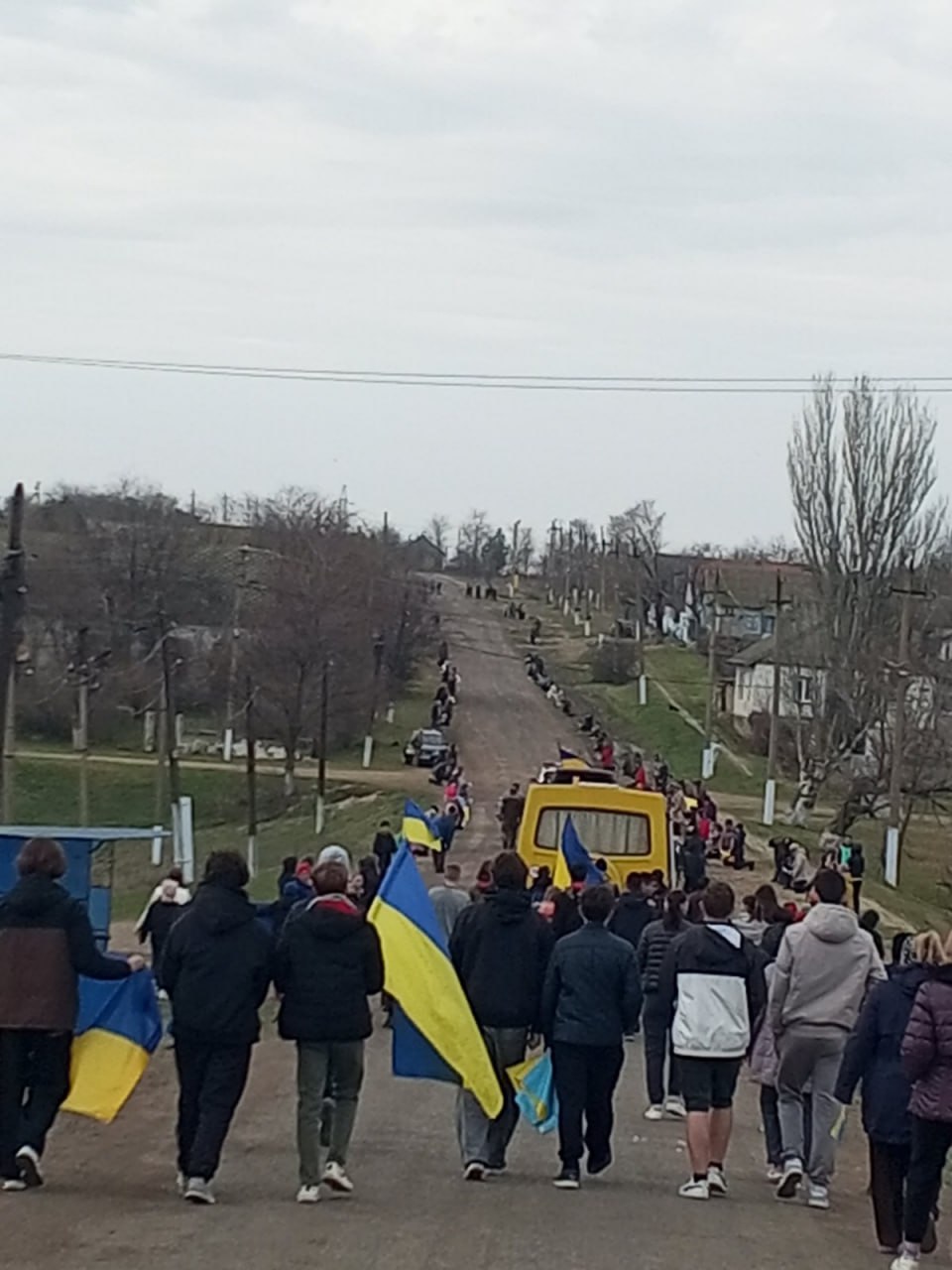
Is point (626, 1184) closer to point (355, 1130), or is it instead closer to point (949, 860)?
point (355, 1130)

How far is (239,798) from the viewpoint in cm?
7088

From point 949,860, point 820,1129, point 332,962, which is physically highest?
point 332,962

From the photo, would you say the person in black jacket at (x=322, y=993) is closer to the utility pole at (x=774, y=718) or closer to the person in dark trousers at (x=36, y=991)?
the person in dark trousers at (x=36, y=991)

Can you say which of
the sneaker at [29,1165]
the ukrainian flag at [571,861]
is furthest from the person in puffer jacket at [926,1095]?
the ukrainian flag at [571,861]

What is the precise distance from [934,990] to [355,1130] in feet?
17.8

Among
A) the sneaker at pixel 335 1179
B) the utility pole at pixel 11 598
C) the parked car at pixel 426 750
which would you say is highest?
the utility pole at pixel 11 598

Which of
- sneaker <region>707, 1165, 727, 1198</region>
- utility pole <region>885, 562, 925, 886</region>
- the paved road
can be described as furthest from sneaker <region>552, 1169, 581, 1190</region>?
utility pole <region>885, 562, 925, 886</region>

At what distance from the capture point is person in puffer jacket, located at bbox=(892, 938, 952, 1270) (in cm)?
981

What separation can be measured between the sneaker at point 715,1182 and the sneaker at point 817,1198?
0.51 metres

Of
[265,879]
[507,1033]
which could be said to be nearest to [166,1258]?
[507,1033]

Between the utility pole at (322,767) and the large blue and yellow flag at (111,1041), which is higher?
the large blue and yellow flag at (111,1041)

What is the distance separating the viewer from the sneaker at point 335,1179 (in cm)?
1127

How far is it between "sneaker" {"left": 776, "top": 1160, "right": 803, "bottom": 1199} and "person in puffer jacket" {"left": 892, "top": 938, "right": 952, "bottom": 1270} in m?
2.14

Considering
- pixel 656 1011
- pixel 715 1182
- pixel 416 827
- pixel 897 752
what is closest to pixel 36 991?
pixel 715 1182
